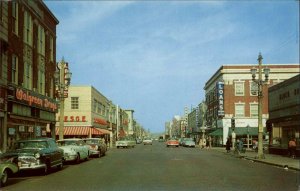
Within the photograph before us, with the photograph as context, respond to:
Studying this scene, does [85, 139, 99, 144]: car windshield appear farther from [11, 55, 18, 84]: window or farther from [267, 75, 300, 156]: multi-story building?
[267, 75, 300, 156]: multi-story building

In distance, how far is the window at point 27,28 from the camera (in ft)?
109

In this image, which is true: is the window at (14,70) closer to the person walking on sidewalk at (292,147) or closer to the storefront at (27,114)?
the storefront at (27,114)

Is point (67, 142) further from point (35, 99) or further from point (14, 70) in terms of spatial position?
point (35, 99)

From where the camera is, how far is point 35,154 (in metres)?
19.6

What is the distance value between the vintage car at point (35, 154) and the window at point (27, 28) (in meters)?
13.7

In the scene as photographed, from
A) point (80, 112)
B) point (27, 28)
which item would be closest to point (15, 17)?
point (27, 28)

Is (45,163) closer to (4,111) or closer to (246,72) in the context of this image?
(4,111)

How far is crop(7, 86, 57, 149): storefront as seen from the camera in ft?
97.0

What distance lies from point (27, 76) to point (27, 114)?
115 inches

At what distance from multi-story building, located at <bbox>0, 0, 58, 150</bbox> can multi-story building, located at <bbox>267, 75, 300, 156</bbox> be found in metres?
19.6

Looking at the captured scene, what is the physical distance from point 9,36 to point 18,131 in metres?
6.50

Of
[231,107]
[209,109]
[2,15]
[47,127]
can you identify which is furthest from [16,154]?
[209,109]

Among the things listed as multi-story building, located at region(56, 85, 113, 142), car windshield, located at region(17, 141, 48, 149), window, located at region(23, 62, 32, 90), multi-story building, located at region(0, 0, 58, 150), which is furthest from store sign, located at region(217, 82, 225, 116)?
car windshield, located at region(17, 141, 48, 149)

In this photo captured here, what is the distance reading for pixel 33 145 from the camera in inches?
821
